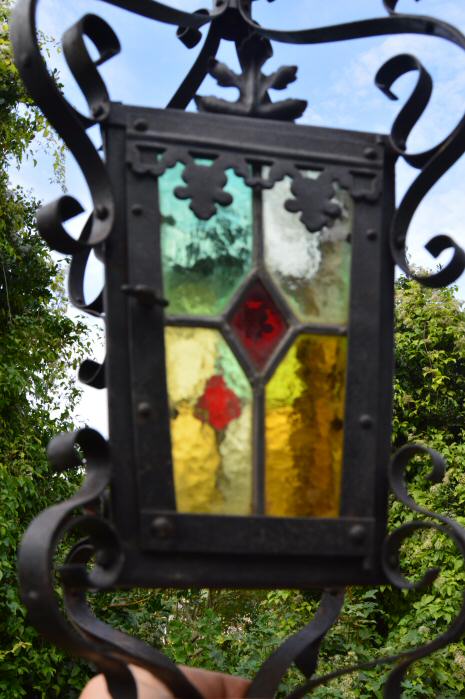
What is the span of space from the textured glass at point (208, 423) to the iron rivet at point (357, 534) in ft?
0.51

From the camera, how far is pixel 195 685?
1.43 metres

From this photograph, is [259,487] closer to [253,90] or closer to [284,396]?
Result: [284,396]

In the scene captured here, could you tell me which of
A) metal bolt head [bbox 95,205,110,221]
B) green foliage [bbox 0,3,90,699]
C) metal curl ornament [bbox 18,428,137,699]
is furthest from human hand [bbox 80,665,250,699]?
green foliage [bbox 0,3,90,699]

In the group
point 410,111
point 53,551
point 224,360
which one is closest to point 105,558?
point 53,551

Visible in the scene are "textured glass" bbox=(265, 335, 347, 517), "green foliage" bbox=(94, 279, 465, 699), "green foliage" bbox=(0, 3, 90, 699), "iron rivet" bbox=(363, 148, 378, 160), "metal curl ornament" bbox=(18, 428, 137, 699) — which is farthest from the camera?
"green foliage" bbox=(0, 3, 90, 699)

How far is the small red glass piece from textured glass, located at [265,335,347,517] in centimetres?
5

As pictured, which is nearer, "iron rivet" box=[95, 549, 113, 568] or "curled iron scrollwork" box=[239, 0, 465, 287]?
"iron rivet" box=[95, 549, 113, 568]

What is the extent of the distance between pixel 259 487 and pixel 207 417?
0.12 metres

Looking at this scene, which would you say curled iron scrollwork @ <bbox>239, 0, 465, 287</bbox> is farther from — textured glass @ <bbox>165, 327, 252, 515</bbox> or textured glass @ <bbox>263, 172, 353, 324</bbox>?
textured glass @ <bbox>165, 327, 252, 515</bbox>

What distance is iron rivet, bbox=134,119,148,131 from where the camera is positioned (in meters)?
1.32

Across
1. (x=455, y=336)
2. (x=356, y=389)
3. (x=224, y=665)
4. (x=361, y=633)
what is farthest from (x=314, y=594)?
(x=356, y=389)

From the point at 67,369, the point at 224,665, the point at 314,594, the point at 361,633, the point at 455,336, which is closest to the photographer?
the point at 224,665

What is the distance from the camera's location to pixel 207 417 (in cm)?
126

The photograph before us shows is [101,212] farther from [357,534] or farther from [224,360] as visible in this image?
[357,534]
